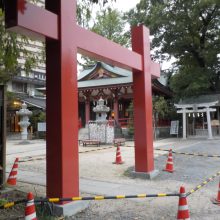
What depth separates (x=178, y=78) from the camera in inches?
1064

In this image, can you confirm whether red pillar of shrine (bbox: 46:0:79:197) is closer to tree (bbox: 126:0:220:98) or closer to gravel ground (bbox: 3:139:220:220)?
gravel ground (bbox: 3:139:220:220)

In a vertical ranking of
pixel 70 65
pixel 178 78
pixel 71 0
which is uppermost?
pixel 178 78

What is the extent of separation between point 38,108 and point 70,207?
28.9m

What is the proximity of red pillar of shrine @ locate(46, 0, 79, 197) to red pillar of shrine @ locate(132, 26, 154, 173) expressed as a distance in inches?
145

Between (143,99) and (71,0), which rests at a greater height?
(71,0)

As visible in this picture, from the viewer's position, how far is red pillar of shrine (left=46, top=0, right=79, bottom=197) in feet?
18.6

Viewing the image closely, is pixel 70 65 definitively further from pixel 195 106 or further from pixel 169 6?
pixel 169 6

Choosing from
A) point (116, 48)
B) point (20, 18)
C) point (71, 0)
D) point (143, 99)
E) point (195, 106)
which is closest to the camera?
point (20, 18)

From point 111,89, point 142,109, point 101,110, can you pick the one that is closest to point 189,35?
point 111,89

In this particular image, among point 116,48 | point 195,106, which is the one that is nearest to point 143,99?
point 116,48

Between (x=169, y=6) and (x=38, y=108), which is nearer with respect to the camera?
(x=169, y=6)

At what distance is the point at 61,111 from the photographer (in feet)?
18.8

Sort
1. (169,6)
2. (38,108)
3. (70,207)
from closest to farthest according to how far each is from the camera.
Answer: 1. (70,207)
2. (169,6)
3. (38,108)

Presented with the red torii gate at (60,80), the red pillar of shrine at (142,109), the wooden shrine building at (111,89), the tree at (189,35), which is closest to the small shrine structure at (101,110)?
the wooden shrine building at (111,89)
